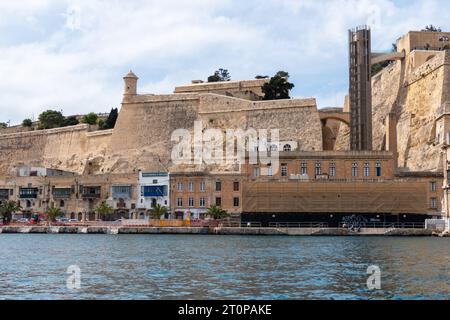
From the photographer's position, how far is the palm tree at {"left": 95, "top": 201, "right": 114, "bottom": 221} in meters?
60.3

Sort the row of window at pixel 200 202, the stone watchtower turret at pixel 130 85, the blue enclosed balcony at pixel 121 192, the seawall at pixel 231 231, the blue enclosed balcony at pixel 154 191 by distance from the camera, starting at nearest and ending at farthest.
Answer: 1. the seawall at pixel 231 231
2. the row of window at pixel 200 202
3. the blue enclosed balcony at pixel 154 191
4. the blue enclosed balcony at pixel 121 192
5. the stone watchtower turret at pixel 130 85

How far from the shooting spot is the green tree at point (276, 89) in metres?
70.6

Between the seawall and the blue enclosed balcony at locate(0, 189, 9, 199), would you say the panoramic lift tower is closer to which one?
the seawall

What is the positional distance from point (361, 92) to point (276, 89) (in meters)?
13.2

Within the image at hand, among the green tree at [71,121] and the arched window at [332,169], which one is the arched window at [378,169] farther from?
the green tree at [71,121]

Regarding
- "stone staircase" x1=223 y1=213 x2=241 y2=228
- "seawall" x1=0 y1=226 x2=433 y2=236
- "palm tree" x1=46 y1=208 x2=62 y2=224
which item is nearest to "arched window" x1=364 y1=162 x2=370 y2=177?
"seawall" x1=0 y1=226 x2=433 y2=236

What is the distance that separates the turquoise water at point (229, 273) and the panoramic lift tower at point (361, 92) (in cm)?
2630

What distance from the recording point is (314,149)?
60594 millimetres

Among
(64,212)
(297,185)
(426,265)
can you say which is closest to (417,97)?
(297,185)

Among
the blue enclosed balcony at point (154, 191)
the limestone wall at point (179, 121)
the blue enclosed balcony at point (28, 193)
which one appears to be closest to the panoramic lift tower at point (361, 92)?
the limestone wall at point (179, 121)

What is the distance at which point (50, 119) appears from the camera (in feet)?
291

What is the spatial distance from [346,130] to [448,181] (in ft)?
71.9

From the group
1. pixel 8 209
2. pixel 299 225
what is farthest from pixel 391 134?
pixel 8 209

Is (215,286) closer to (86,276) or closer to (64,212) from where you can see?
(86,276)
